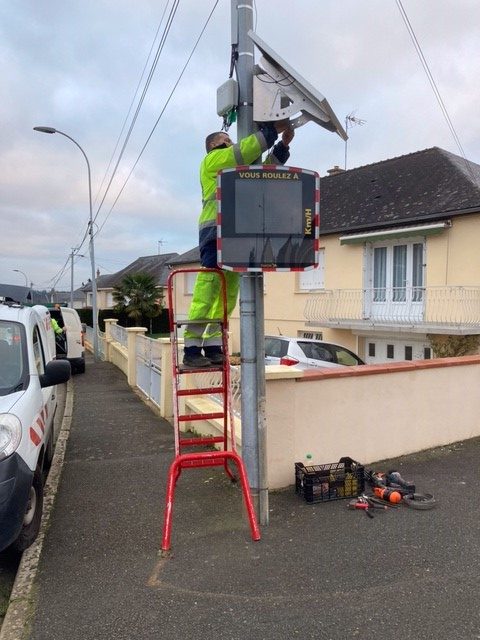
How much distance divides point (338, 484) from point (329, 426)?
→ 697 millimetres

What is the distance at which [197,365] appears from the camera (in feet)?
13.7

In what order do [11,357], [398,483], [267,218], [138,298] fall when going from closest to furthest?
[267,218] → [11,357] → [398,483] → [138,298]

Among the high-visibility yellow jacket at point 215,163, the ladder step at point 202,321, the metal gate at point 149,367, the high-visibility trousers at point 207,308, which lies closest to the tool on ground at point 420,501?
the high-visibility trousers at point 207,308

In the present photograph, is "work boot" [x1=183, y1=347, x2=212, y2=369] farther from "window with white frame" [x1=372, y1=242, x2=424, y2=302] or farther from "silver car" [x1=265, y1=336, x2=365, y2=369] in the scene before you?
"window with white frame" [x1=372, y1=242, x2=424, y2=302]

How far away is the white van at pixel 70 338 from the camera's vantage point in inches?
612

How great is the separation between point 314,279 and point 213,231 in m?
14.7

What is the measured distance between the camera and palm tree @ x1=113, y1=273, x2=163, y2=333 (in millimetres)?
35375

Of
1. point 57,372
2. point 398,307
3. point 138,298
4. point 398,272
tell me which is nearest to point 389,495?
point 57,372

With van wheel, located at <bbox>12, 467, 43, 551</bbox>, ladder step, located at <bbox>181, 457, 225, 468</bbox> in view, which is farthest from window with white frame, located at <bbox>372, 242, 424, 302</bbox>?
van wheel, located at <bbox>12, 467, 43, 551</bbox>

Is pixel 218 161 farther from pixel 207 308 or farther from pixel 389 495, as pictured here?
pixel 389 495

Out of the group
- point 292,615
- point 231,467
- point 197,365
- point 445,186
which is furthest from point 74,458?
point 445,186

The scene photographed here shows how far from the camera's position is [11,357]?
15.3ft

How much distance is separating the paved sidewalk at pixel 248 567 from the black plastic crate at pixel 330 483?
0.11 meters

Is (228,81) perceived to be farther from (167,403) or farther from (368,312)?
(368,312)
